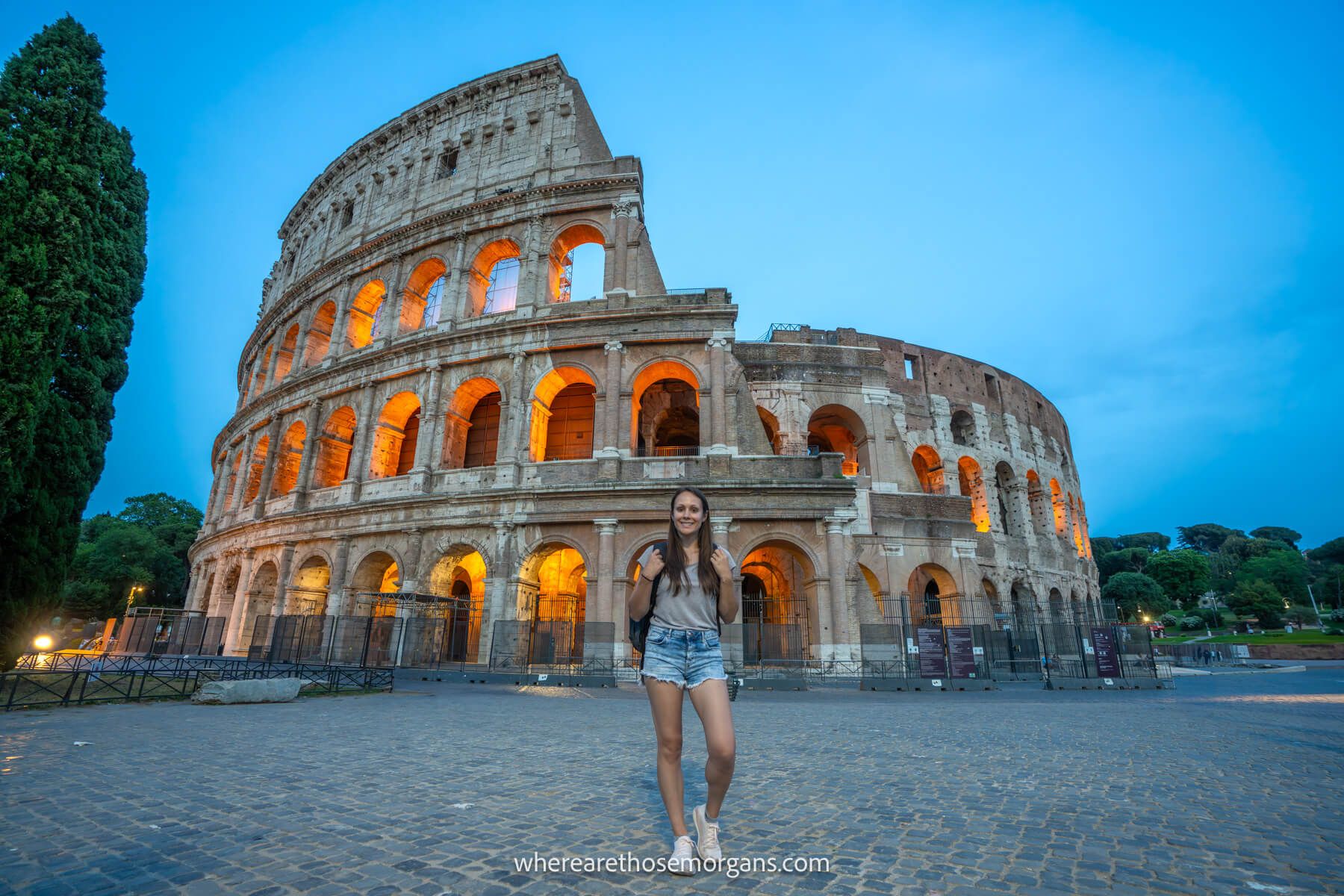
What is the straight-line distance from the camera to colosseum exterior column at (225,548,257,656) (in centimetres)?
2025

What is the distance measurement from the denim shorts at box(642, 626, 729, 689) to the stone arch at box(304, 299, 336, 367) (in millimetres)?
25297

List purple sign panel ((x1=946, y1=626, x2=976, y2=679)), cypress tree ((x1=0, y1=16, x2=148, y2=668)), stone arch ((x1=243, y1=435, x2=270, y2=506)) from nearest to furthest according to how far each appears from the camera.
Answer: cypress tree ((x1=0, y1=16, x2=148, y2=668)) → purple sign panel ((x1=946, y1=626, x2=976, y2=679)) → stone arch ((x1=243, y1=435, x2=270, y2=506))

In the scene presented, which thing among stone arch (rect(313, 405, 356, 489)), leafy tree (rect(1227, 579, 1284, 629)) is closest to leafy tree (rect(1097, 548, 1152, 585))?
A: leafy tree (rect(1227, 579, 1284, 629))

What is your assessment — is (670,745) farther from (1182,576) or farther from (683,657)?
Result: (1182,576)

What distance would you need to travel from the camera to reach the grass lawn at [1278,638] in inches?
1270

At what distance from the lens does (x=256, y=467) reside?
23906mm

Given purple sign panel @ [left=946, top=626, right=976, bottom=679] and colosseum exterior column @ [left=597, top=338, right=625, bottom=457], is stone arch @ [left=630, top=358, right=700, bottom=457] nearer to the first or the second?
colosseum exterior column @ [left=597, top=338, right=625, bottom=457]

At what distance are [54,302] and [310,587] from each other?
12.4 metres

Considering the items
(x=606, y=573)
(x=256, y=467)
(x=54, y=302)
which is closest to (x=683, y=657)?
(x=54, y=302)

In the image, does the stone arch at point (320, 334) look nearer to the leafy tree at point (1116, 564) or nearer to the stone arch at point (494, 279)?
the stone arch at point (494, 279)

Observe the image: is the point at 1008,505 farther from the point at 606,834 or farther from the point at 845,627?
the point at 606,834

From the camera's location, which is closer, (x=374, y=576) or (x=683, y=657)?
(x=683, y=657)

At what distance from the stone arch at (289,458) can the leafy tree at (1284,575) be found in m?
66.8

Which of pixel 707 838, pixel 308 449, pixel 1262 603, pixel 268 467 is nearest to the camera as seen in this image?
pixel 707 838
